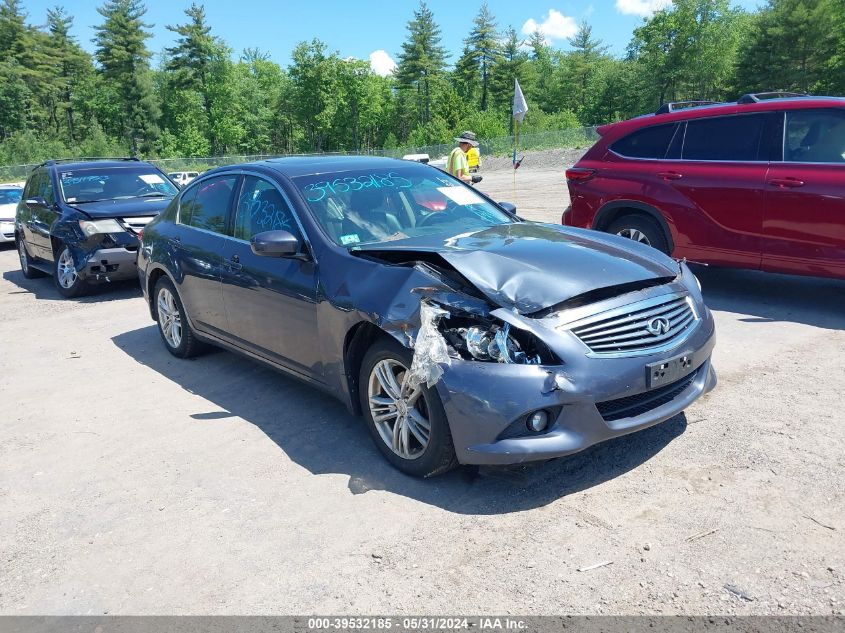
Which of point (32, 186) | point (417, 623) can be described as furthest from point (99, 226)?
point (417, 623)

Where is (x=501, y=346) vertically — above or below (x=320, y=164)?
below

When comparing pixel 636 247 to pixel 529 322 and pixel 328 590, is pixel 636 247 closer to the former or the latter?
pixel 529 322

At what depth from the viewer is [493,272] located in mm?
3773

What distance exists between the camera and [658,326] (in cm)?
371

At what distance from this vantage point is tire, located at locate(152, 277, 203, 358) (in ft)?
20.6

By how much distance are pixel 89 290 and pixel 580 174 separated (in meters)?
6.93

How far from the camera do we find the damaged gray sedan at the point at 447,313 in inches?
134

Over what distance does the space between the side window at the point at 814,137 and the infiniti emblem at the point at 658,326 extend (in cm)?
364

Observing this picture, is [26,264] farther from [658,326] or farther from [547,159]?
[547,159]

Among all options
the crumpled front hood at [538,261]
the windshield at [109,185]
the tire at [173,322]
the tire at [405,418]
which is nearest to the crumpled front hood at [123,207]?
the windshield at [109,185]

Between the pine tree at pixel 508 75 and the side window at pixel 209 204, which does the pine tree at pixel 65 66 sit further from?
the side window at pixel 209 204

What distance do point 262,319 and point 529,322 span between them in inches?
88.2

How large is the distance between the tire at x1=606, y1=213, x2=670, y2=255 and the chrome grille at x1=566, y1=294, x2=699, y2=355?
3.70m

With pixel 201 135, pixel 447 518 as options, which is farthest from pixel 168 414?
pixel 201 135
